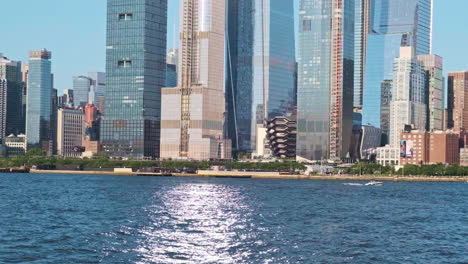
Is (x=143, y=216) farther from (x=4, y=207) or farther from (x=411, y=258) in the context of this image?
(x=411, y=258)

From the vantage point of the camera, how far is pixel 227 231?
104000 mm

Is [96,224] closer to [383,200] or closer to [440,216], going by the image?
[440,216]

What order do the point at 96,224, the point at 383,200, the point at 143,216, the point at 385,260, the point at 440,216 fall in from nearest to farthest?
the point at 385,260, the point at 96,224, the point at 143,216, the point at 440,216, the point at 383,200

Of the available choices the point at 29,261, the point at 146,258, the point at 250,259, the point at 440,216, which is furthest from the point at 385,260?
the point at 440,216

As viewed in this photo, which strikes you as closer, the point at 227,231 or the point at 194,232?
the point at 194,232

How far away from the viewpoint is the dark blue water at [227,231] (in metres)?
84.9

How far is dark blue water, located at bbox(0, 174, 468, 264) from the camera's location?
84875 mm

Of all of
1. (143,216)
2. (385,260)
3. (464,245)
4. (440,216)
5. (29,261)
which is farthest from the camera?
(440,216)

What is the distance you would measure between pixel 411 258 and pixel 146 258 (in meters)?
26.6

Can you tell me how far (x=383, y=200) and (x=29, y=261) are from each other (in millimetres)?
103490

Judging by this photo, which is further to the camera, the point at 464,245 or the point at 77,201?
the point at 77,201

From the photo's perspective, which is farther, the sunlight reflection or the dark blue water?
the dark blue water

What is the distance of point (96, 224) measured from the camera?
109312 mm

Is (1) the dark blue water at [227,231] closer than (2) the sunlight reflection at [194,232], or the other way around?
(2) the sunlight reflection at [194,232]
